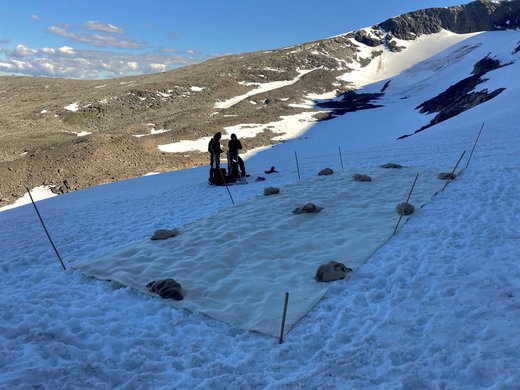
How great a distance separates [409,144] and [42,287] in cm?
2040

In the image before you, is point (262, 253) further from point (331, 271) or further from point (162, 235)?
point (162, 235)

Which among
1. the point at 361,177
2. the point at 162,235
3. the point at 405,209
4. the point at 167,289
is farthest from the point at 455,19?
the point at 167,289

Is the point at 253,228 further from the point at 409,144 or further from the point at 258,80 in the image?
the point at 258,80

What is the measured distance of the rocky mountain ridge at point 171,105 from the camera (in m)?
28.8

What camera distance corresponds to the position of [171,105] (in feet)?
176

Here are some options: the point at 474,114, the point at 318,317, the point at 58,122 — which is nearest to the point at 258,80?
the point at 58,122

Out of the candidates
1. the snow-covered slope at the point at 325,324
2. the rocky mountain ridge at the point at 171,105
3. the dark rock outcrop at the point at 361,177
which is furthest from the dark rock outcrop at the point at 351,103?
the snow-covered slope at the point at 325,324

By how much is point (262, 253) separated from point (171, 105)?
48946 mm

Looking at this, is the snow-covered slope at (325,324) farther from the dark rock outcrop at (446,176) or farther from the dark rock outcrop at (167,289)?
the dark rock outcrop at (446,176)

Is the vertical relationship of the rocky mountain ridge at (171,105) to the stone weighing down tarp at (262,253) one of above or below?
above

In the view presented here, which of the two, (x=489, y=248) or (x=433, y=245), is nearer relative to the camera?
(x=489, y=248)

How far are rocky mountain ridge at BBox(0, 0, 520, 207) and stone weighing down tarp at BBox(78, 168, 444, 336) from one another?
18884 mm

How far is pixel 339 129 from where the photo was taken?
4266 cm

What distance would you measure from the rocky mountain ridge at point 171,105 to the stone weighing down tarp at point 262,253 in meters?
18.9
